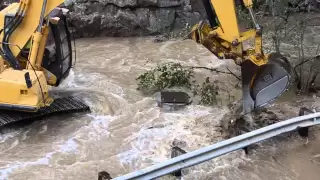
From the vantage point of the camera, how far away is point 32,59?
8.61 meters

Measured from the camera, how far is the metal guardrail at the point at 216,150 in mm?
6113

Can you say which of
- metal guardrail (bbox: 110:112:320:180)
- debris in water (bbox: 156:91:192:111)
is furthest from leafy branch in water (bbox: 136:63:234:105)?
metal guardrail (bbox: 110:112:320:180)

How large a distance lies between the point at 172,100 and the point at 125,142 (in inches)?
65.4

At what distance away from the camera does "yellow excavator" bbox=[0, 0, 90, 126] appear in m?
8.17

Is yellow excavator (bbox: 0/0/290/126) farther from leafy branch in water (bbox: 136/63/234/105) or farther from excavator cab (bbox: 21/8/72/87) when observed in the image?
leafy branch in water (bbox: 136/63/234/105)

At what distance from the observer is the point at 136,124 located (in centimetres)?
876

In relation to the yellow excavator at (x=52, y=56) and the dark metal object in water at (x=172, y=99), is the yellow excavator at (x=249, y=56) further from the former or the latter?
the dark metal object in water at (x=172, y=99)

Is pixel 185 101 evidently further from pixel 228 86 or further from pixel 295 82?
pixel 295 82

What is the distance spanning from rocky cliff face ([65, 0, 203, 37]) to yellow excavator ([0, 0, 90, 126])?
549 cm

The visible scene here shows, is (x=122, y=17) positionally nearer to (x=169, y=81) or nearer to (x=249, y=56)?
(x=169, y=81)

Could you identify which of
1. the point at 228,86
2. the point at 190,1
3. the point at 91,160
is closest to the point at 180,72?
the point at 228,86

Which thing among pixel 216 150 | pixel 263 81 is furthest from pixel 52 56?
pixel 216 150

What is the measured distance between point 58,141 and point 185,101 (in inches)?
104

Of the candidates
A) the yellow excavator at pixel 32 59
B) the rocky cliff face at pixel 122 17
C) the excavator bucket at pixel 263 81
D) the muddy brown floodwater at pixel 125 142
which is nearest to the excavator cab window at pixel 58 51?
the yellow excavator at pixel 32 59
